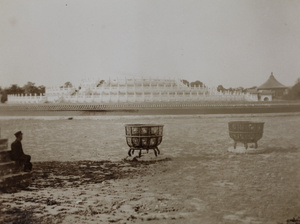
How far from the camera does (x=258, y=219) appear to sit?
393 cm

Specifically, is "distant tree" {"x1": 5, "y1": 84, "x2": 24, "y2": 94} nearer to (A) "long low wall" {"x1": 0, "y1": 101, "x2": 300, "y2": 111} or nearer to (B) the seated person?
(A) "long low wall" {"x1": 0, "y1": 101, "x2": 300, "y2": 111}

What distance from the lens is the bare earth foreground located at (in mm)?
4113

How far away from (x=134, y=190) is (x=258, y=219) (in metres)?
1.98

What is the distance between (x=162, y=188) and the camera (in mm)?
5254

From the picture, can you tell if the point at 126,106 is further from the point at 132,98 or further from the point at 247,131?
the point at 247,131

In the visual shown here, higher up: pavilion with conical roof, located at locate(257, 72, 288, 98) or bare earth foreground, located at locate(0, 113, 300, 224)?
pavilion with conical roof, located at locate(257, 72, 288, 98)

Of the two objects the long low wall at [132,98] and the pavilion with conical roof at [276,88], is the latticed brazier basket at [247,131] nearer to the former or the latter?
the long low wall at [132,98]

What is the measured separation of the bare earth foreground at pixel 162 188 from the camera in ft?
13.5

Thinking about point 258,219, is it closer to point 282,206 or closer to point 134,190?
point 282,206

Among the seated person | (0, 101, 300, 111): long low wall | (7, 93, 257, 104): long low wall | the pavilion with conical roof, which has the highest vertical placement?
the pavilion with conical roof

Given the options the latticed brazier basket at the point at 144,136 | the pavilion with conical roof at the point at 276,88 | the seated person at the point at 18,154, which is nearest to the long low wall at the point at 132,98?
the pavilion with conical roof at the point at 276,88

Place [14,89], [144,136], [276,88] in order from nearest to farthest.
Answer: [144,136], [276,88], [14,89]

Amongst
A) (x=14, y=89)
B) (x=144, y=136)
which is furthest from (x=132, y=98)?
(x=144, y=136)

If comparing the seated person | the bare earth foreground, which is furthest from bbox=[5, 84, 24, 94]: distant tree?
the seated person
